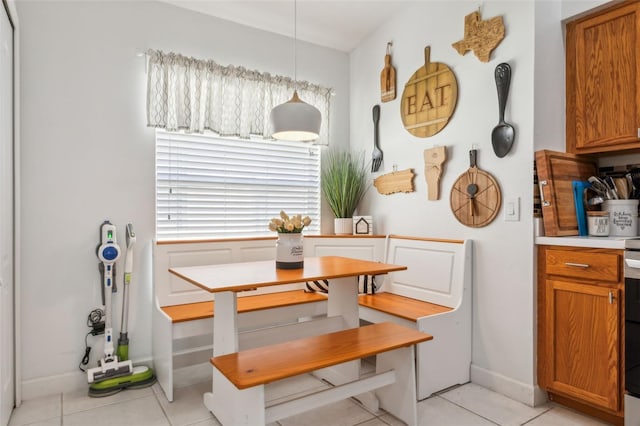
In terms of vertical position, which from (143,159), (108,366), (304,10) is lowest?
(108,366)

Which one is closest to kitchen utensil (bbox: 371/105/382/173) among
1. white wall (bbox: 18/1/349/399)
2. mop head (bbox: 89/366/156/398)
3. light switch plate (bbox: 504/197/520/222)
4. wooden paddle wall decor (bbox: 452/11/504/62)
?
wooden paddle wall decor (bbox: 452/11/504/62)

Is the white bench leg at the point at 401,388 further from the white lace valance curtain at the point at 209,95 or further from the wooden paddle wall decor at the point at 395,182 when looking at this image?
the white lace valance curtain at the point at 209,95

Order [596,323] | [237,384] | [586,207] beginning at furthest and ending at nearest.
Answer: [586,207] < [596,323] < [237,384]

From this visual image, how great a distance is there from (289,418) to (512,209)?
183 cm

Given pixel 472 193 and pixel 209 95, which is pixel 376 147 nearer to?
pixel 472 193

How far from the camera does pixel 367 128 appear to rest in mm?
3688

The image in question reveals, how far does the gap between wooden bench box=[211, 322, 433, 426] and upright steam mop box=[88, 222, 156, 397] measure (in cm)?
69

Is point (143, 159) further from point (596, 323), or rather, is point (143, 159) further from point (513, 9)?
point (596, 323)

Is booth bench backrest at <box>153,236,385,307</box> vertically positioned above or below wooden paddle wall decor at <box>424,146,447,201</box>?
below

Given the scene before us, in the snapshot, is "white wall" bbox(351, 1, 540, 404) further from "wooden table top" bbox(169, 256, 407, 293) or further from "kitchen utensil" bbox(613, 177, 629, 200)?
"wooden table top" bbox(169, 256, 407, 293)

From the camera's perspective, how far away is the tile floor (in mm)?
2250

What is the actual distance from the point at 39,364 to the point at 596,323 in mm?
3297

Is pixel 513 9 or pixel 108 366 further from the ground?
pixel 513 9

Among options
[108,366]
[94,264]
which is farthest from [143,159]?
[108,366]
